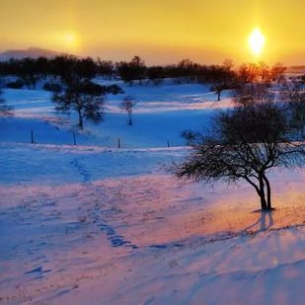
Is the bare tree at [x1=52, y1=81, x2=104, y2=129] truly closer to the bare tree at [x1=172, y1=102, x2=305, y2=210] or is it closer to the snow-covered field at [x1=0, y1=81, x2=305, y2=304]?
the snow-covered field at [x1=0, y1=81, x2=305, y2=304]

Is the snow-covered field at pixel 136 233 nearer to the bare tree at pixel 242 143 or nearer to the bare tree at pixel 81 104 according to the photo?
the bare tree at pixel 242 143

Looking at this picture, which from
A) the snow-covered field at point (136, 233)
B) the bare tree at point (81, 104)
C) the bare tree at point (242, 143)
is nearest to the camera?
the snow-covered field at point (136, 233)

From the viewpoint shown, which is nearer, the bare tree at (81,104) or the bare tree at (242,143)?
the bare tree at (242,143)

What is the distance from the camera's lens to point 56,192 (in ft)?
90.4

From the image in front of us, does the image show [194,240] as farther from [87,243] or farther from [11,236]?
[11,236]

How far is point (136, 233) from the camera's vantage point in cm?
1898

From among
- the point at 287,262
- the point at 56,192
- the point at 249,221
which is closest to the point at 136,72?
the point at 56,192

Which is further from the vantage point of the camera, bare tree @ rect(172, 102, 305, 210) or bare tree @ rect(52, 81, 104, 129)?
bare tree @ rect(52, 81, 104, 129)

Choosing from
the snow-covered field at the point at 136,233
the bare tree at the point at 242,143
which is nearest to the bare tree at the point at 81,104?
the snow-covered field at the point at 136,233

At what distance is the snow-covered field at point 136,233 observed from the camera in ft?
29.5

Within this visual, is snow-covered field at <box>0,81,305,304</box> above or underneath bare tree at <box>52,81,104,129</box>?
underneath

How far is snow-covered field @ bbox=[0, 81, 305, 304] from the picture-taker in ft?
29.5

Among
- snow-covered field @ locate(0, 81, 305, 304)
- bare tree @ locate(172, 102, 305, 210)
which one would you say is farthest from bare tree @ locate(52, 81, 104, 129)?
bare tree @ locate(172, 102, 305, 210)

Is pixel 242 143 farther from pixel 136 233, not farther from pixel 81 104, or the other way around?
pixel 81 104
